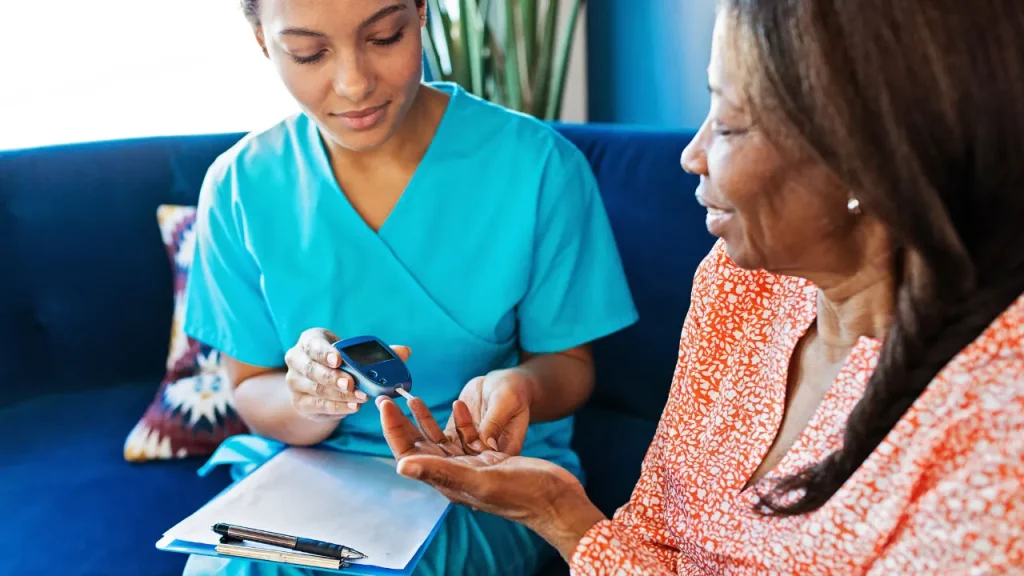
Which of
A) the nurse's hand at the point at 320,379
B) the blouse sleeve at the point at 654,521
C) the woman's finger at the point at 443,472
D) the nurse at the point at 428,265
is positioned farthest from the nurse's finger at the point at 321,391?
the blouse sleeve at the point at 654,521

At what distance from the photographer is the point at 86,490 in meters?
1.60

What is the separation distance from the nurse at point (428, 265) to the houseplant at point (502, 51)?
861 millimetres

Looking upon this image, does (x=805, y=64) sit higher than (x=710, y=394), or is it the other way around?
(x=805, y=64)

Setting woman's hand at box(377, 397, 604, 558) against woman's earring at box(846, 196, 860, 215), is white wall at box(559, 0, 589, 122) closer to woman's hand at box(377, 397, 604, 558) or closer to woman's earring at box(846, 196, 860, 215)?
woman's hand at box(377, 397, 604, 558)

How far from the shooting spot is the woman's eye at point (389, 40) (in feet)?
3.85

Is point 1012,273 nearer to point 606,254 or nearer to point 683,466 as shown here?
point 683,466

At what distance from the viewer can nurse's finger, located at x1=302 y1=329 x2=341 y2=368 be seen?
110 cm

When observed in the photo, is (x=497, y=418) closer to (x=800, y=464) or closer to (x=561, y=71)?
(x=800, y=464)

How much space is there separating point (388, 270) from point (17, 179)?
0.92 m

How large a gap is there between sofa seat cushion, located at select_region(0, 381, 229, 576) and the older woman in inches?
28.5

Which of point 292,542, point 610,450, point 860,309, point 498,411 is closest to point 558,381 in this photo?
point 498,411

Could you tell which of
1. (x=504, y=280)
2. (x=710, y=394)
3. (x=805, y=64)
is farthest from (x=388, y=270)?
(x=805, y=64)

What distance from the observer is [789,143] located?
77 cm

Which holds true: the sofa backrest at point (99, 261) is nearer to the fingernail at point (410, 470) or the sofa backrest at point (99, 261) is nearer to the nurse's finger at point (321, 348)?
the nurse's finger at point (321, 348)
